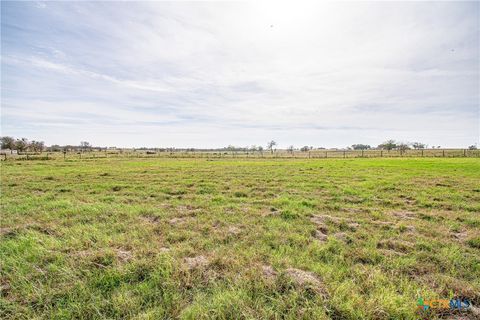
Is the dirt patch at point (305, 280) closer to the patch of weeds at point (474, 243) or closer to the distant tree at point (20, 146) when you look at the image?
the patch of weeds at point (474, 243)

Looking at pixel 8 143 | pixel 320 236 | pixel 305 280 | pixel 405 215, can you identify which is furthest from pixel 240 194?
pixel 8 143

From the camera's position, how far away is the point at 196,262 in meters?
4.19

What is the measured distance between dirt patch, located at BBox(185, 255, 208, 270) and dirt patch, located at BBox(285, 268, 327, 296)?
1.61 meters

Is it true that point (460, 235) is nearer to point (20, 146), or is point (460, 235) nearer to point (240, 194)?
point (240, 194)

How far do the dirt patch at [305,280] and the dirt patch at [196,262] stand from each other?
1606 millimetres

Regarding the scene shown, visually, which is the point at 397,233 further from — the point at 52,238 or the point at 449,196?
the point at 52,238

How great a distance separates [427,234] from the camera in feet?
19.2

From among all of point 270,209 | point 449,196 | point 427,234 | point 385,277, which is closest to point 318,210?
point 270,209

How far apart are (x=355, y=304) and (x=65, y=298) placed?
4.48m

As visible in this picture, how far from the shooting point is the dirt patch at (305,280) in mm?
3338

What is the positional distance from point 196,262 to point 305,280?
2.09m

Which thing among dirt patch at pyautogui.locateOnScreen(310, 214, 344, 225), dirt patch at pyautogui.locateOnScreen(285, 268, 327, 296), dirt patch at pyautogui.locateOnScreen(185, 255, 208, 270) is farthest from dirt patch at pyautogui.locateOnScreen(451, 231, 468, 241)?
dirt patch at pyautogui.locateOnScreen(185, 255, 208, 270)

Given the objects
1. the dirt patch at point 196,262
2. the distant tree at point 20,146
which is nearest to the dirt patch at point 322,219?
the dirt patch at point 196,262

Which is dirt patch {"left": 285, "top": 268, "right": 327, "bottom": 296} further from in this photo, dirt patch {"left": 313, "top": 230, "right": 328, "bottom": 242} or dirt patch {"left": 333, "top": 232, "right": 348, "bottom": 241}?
dirt patch {"left": 333, "top": 232, "right": 348, "bottom": 241}
